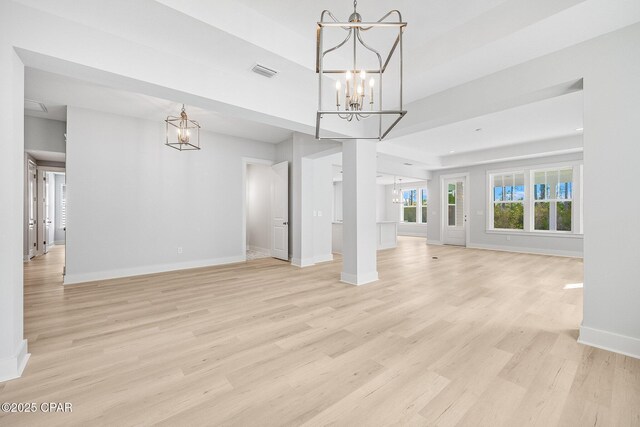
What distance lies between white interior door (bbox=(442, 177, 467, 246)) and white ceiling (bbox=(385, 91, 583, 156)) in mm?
1978

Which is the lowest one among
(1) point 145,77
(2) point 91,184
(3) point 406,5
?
(2) point 91,184

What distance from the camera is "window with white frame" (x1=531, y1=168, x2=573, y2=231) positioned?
6.98 m

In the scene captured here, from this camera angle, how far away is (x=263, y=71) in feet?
9.35

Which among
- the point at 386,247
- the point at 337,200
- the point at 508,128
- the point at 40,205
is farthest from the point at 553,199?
the point at 40,205

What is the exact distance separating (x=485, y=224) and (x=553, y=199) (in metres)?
1.76

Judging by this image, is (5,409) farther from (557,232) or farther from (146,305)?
(557,232)

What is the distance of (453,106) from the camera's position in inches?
124

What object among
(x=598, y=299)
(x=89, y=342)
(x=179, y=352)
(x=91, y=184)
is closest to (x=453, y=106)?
(x=598, y=299)

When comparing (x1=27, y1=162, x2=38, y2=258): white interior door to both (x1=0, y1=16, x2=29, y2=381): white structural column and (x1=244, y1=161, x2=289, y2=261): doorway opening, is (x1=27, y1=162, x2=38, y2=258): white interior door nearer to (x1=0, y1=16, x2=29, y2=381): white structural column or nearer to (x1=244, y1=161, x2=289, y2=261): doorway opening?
(x1=244, y1=161, x2=289, y2=261): doorway opening

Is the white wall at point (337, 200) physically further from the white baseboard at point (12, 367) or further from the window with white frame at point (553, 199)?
the white baseboard at point (12, 367)

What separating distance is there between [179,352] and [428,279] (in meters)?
3.81

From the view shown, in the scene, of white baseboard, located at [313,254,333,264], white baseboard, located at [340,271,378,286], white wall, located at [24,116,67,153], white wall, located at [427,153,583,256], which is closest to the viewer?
white baseboard, located at [340,271,378,286]

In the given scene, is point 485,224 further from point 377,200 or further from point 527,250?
point 377,200

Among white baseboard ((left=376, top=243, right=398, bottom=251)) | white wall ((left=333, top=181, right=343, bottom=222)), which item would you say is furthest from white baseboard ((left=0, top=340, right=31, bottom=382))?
white wall ((left=333, top=181, right=343, bottom=222))
